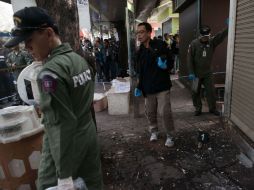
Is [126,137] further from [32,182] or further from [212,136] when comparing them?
[32,182]

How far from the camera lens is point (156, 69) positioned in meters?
4.46

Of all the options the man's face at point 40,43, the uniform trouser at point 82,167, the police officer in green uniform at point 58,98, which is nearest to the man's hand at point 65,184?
the police officer in green uniform at point 58,98

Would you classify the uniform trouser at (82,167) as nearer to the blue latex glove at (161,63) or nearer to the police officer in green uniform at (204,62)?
the blue latex glove at (161,63)

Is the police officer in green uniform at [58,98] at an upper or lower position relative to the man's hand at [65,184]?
upper

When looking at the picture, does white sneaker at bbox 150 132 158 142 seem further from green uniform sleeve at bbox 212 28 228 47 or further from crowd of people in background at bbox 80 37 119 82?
crowd of people in background at bbox 80 37 119 82

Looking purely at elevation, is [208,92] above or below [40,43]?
below

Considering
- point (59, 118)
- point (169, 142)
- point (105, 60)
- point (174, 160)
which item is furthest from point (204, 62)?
point (105, 60)

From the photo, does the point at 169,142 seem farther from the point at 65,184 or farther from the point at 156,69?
the point at 65,184

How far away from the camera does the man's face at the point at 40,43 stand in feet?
5.62

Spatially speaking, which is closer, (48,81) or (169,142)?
(48,81)

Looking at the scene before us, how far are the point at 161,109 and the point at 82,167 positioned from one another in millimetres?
2737

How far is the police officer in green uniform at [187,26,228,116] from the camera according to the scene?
6012 millimetres

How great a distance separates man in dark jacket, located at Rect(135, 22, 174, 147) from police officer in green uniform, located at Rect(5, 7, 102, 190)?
8.57 feet

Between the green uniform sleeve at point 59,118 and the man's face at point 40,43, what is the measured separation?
9.5 inches
